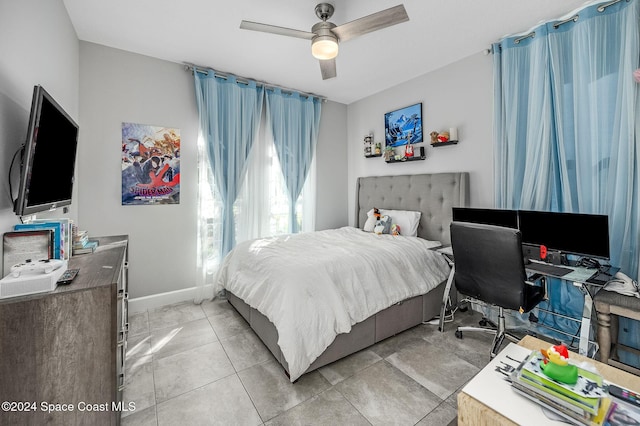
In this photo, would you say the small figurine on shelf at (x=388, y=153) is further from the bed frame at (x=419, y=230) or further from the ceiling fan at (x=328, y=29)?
the ceiling fan at (x=328, y=29)

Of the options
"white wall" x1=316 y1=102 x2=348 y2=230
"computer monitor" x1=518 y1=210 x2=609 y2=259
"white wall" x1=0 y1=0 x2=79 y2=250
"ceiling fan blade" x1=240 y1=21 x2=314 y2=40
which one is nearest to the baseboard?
"white wall" x1=0 y1=0 x2=79 y2=250

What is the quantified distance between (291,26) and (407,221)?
2431mm

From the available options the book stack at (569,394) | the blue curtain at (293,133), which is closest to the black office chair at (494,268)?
the book stack at (569,394)

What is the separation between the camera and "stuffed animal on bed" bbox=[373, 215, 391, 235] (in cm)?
346

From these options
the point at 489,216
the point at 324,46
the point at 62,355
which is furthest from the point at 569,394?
the point at 324,46

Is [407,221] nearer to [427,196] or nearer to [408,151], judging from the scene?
[427,196]

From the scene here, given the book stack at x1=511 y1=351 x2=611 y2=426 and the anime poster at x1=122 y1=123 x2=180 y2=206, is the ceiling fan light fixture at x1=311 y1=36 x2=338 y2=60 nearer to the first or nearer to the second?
the anime poster at x1=122 y1=123 x2=180 y2=206

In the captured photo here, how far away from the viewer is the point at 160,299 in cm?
316

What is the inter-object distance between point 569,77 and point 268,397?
3421 millimetres

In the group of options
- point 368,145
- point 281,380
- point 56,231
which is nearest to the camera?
point 56,231

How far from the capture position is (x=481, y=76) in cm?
293

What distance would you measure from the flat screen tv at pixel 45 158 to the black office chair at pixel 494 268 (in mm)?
2655

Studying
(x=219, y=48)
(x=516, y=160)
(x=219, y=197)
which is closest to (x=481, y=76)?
(x=516, y=160)

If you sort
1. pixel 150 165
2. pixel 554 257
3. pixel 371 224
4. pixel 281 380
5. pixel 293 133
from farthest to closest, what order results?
pixel 293 133, pixel 371 224, pixel 150 165, pixel 554 257, pixel 281 380
